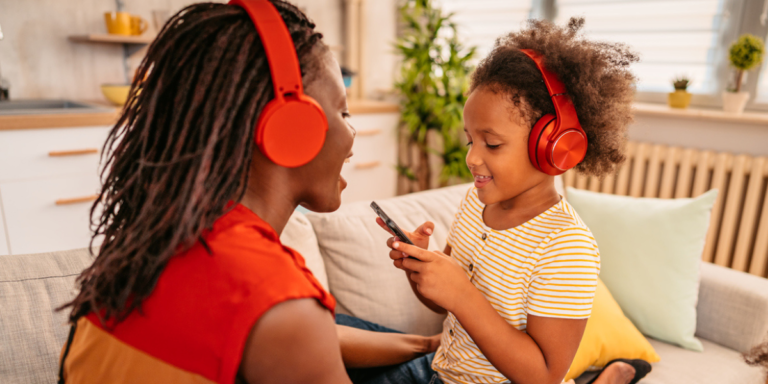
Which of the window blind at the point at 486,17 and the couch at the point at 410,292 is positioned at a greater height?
the window blind at the point at 486,17

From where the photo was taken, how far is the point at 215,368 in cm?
51

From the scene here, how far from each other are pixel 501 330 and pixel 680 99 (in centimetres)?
216

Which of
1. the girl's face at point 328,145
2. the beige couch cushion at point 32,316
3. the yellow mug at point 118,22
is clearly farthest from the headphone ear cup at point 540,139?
the yellow mug at point 118,22

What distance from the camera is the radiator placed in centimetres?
214

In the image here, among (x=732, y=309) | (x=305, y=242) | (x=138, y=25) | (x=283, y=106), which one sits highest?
(x=138, y=25)

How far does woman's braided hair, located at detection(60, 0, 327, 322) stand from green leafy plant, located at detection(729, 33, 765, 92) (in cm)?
232

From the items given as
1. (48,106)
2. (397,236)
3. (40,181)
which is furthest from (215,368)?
(48,106)

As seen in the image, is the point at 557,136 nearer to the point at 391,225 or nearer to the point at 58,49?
the point at 391,225

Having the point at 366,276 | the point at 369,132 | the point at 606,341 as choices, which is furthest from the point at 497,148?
the point at 369,132

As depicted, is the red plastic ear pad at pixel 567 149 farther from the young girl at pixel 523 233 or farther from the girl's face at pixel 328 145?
the girl's face at pixel 328 145

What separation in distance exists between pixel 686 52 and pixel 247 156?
9.05ft

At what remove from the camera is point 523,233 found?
0.92 metres

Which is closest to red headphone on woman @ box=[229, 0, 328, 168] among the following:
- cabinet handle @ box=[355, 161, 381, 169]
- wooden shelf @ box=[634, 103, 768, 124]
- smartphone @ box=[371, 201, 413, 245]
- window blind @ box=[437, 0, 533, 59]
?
smartphone @ box=[371, 201, 413, 245]

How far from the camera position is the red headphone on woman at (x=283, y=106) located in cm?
57
